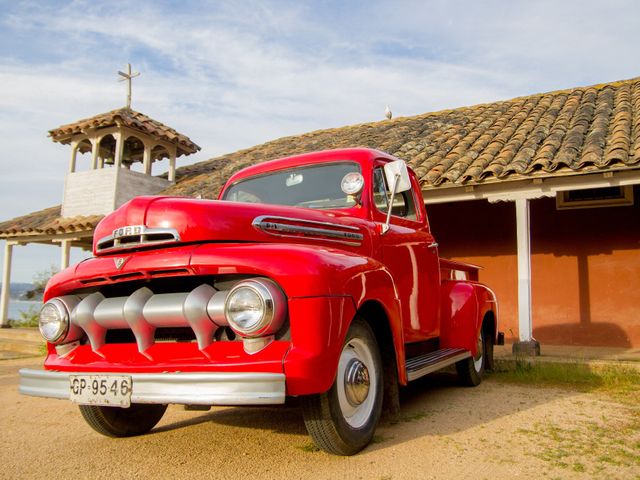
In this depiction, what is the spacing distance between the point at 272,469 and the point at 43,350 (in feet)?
26.7

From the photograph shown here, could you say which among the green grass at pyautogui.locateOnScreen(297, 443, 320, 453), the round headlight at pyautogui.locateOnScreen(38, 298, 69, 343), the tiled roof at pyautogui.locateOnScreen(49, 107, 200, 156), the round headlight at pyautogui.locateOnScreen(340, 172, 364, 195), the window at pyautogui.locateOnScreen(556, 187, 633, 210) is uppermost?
the tiled roof at pyautogui.locateOnScreen(49, 107, 200, 156)

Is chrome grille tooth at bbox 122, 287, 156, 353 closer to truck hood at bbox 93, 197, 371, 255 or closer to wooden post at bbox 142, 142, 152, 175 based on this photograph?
truck hood at bbox 93, 197, 371, 255

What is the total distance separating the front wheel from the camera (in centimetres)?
274

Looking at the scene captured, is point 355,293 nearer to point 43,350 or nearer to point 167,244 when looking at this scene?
point 167,244

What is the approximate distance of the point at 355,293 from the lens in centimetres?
285

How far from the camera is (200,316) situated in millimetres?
2637

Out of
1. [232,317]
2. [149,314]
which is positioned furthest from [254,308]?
[149,314]

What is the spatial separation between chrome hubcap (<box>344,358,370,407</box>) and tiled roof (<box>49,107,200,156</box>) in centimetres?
1118

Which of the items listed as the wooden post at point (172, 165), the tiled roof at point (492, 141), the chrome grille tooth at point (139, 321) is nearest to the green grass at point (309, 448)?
the chrome grille tooth at point (139, 321)

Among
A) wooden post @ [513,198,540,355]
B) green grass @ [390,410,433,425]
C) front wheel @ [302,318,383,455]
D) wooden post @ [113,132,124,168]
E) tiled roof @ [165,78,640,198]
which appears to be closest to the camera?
front wheel @ [302,318,383,455]

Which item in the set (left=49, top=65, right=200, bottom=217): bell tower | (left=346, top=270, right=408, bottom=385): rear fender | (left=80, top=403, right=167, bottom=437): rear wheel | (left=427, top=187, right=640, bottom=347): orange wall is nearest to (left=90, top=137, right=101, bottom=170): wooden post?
(left=49, top=65, right=200, bottom=217): bell tower

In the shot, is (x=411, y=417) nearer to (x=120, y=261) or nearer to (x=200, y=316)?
(x=200, y=316)

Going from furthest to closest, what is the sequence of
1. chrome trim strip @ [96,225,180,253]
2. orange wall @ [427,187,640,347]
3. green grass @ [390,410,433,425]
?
orange wall @ [427,187,640,347]
green grass @ [390,410,433,425]
chrome trim strip @ [96,225,180,253]

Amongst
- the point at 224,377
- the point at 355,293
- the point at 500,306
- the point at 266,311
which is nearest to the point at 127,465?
the point at 224,377
